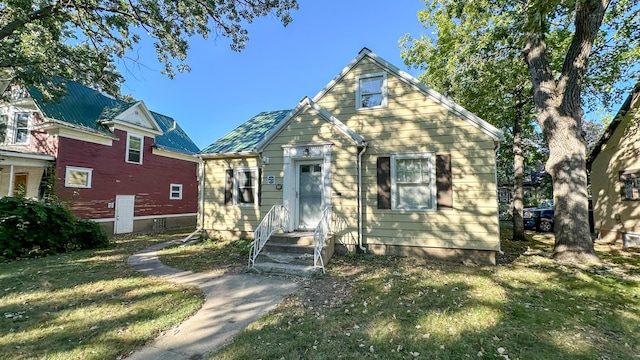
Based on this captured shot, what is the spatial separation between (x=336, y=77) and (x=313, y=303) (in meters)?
6.64

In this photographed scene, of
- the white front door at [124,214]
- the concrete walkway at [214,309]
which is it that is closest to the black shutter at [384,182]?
the concrete walkway at [214,309]

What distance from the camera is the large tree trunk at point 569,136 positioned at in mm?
6977

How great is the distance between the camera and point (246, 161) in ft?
31.6

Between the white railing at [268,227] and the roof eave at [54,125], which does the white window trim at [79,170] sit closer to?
the roof eave at [54,125]

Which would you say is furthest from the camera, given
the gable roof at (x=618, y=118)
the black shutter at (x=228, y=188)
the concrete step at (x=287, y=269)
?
the black shutter at (x=228, y=188)

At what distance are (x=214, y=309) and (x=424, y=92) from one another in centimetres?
720

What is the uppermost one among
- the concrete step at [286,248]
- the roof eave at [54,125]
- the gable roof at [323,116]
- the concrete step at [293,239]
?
the roof eave at [54,125]

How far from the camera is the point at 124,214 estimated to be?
45.8 ft

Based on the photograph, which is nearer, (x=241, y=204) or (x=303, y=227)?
(x=303, y=227)

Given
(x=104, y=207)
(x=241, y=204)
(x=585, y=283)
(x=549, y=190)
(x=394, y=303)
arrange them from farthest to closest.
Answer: (x=549, y=190), (x=104, y=207), (x=241, y=204), (x=585, y=283), (x=394, y=303)

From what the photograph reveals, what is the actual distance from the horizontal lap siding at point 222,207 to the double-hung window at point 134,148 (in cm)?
706

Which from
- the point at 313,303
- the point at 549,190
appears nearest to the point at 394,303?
the point at 313,303

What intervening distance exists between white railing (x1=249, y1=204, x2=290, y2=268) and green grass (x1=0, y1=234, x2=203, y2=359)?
175cm

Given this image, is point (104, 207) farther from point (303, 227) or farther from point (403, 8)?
point (403, 8)
